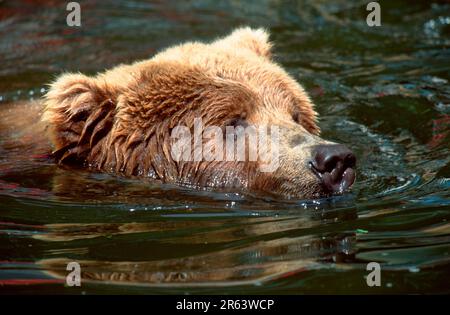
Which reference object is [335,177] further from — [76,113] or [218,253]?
[76,113]

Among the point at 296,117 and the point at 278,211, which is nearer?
the point at 278,211

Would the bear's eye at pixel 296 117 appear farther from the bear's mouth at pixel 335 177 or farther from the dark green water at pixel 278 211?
the bear's mouth at pixel 335 177

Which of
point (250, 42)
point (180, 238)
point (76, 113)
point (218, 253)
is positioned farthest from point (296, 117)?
point (218, 253)

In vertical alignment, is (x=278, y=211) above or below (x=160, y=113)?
below

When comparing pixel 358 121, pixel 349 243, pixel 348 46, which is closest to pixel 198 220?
pixel 349 243

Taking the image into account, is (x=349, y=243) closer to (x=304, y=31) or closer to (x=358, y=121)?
(x=358, y=121)

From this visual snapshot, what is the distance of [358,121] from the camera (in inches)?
348

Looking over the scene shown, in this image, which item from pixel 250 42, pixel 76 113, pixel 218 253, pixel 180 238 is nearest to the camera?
pixel 218 253

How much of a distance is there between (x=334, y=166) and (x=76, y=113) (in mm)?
2133

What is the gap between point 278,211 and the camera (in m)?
5.69

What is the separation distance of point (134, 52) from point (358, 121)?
3.98 metres

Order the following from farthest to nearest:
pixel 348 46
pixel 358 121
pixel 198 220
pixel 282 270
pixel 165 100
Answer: pixel 348 46, pixel 358 121, pixel 165 100, pixel 198 220, pixel 282 270
